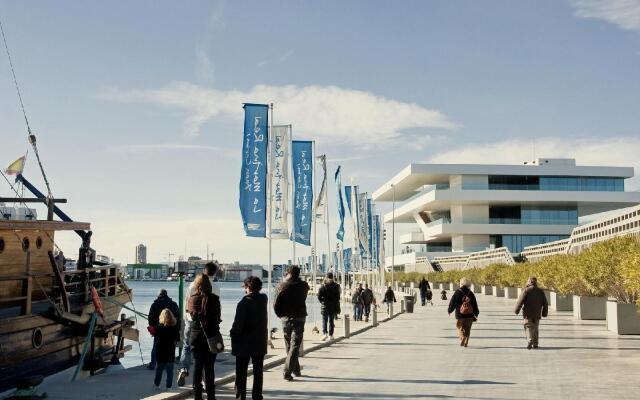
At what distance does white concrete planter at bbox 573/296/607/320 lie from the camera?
103ft

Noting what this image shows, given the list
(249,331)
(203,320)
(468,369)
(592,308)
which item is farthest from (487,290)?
(203,320)

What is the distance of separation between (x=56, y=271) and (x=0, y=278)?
7.62 feet

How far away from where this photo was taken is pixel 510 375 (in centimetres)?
1406

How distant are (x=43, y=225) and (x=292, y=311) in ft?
21.1

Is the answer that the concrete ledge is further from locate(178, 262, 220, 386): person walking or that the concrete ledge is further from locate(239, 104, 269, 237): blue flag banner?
locate(239, 104, 269, 237): blue flag banner

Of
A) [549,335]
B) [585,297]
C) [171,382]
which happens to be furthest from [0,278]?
[585,297]

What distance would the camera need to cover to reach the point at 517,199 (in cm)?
9562

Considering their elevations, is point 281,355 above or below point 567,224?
below

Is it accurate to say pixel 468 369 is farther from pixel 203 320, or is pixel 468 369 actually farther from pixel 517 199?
pixel 517 199

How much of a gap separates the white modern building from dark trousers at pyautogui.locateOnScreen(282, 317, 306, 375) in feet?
268

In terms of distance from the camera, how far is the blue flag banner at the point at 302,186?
27.5 metres

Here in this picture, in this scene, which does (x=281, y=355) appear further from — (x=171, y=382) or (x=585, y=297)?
(x=585, y=297)

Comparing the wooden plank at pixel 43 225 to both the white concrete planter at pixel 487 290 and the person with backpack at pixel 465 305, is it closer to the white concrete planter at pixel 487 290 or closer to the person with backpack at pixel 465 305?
the person with backpack at pixel 465 305

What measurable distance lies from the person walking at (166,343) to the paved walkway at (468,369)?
0.94m
